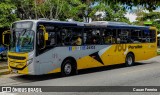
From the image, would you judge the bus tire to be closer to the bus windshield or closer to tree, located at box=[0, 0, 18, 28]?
the bus windshield

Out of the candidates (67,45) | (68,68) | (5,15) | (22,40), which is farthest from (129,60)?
(5,15)

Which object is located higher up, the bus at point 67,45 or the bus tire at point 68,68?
the bus at point 67,45

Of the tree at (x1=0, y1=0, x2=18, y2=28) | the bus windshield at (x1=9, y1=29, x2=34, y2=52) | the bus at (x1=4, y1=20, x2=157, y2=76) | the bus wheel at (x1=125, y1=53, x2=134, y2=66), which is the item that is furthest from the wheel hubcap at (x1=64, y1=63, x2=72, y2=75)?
the tree at (x1=0, y1=0, x2=18, y2=28)

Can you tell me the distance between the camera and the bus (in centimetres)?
1335

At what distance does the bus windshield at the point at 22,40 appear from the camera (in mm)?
13380

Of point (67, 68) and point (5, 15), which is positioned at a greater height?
point (5, 15)

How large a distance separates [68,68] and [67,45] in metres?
1.11

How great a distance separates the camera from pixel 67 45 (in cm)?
1481

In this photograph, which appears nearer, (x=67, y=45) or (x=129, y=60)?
(x=67, y=45)

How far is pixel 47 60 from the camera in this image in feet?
45.0

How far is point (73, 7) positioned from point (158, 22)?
20585 mm

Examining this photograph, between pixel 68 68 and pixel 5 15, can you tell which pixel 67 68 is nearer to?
pixel 68 68

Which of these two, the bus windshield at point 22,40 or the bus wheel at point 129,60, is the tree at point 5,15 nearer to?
the bus windshield at point 22,40

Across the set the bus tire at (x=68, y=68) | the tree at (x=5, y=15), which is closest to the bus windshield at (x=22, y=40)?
the bus tire at (x=68, y=68)
